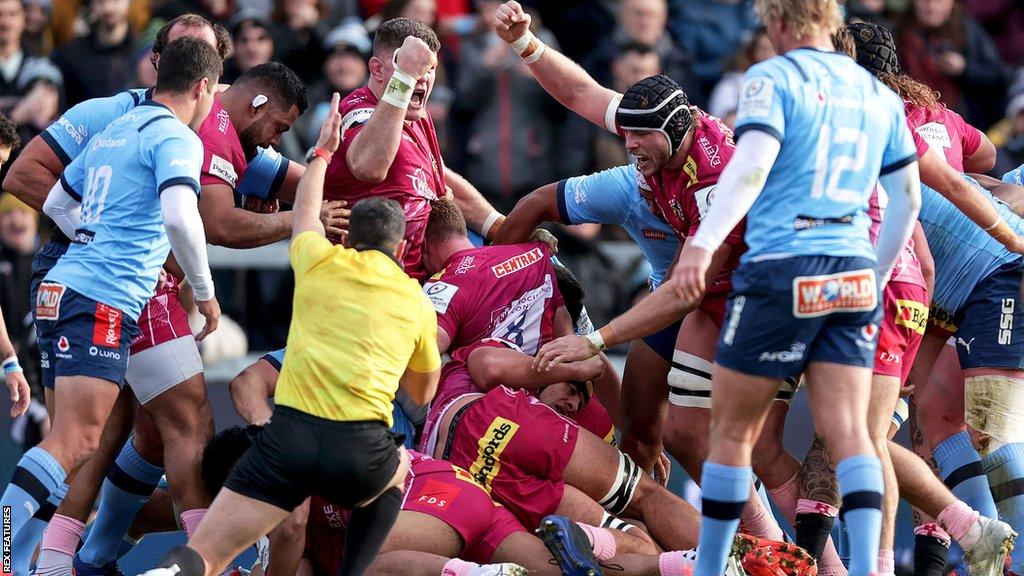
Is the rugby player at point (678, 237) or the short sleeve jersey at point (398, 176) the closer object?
the rugby player at point (678, 237)

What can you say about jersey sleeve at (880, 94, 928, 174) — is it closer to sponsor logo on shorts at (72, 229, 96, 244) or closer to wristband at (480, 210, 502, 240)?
wristband at (480, 210, 502, 240)

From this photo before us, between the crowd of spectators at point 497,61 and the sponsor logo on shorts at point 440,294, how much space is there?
3504 millimetres

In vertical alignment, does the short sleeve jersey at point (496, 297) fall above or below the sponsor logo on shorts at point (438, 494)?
above

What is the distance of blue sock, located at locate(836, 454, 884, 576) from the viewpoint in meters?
5.89

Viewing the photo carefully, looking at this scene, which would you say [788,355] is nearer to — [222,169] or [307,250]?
[307,250]

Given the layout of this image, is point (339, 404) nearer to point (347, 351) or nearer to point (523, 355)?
point (347, 351)

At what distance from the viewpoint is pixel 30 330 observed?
1075 cm

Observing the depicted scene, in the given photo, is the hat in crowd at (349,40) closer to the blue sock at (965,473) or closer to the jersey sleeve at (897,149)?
the blue sock at (965,473)

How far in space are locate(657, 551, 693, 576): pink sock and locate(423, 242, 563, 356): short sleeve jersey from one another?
4.97 ft

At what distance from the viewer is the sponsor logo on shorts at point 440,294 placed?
25.8 ft

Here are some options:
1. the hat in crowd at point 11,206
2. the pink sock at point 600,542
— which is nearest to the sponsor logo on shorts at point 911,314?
the pink sock at point 600,542

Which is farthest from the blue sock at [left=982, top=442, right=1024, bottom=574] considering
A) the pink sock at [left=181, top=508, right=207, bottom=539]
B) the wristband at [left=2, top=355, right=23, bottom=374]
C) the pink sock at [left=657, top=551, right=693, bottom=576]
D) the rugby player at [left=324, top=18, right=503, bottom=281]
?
the wristband at [left=2, top=355, right=23, bottom=374]

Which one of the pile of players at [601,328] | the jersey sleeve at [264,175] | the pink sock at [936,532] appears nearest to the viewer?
the pile of players at [601,328]

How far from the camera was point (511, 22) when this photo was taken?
799 cm
